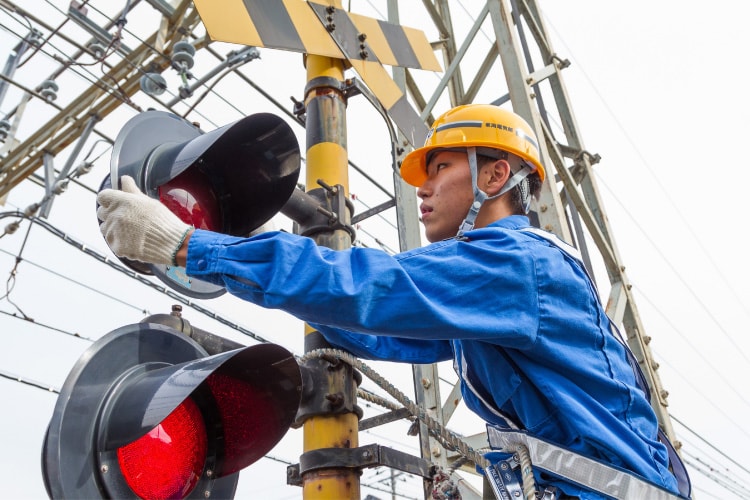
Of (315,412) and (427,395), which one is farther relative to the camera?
(427,395)

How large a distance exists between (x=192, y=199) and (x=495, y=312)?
0.91m

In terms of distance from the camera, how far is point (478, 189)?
2027 mm

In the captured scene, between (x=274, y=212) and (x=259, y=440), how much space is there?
699 millimetres

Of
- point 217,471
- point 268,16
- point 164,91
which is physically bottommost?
point 217,471

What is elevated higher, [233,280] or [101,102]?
[101,102]

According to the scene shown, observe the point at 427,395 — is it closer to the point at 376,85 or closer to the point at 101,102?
the point at 376,85

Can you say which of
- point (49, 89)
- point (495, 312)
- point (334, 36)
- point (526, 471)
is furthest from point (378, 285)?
point (49, 89)

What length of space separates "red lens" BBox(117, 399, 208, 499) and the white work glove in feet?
1.27

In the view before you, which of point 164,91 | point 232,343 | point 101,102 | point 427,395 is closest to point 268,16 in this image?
point 232,343

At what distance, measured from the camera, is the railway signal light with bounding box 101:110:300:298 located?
1706 millimetres

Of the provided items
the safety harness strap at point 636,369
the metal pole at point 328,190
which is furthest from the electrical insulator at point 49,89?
the safety harness strap at point 636,369

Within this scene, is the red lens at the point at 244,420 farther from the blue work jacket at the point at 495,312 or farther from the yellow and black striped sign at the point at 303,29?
the yellow and black striped sign at the point at 303,29

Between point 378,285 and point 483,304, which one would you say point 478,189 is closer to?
point 483,304

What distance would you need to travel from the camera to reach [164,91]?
7.86 metres
